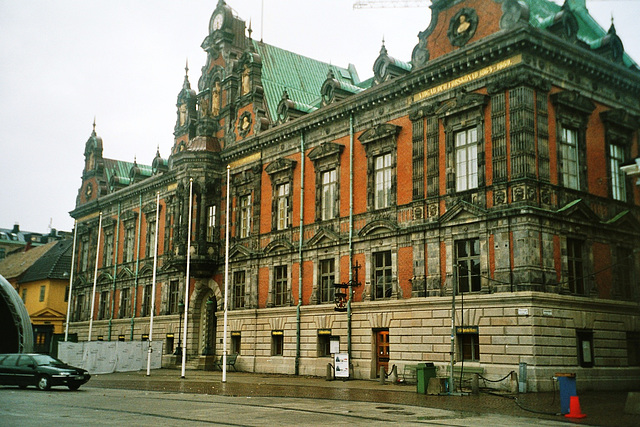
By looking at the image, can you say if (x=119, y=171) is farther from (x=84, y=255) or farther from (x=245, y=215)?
(x=245, y=215)

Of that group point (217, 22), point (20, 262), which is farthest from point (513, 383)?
point (20, 262)

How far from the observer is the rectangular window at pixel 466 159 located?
30031mm

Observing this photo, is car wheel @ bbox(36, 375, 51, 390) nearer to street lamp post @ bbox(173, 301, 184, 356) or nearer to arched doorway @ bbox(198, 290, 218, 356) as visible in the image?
street lamp post @ bbox(173, 301, 184, 356)

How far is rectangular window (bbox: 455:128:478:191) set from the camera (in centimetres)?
3003

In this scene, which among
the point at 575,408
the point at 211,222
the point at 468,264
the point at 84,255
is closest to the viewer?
the point at 575,408

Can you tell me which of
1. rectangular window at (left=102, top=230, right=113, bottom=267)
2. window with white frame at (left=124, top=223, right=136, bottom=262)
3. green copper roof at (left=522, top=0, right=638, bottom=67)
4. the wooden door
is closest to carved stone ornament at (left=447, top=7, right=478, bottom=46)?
green copper roof at (left=522, top=0, right=638, bottom=67)

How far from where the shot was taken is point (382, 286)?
33.8 metres

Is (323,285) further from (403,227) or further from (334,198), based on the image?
(403,227)

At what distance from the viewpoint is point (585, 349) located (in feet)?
93.2

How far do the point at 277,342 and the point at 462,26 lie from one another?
20.6 meters

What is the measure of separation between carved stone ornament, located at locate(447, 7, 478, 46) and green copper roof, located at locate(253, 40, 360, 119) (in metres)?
16.5

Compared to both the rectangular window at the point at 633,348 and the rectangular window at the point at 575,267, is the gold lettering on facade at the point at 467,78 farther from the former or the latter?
the rectangular window at the point at 633,348

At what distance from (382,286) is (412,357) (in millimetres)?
4216

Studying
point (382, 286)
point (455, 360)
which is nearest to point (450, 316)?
point (455, 360)
